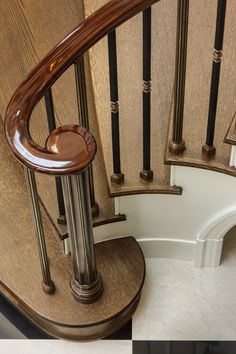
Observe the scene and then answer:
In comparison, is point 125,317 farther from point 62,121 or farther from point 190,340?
point 62,121

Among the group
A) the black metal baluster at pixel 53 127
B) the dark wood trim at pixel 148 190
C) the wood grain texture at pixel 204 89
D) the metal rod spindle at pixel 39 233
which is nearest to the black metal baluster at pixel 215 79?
the wood grain texture at pixel 204 89

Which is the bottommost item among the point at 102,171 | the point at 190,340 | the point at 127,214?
the point at 190,340

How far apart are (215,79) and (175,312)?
100 cm

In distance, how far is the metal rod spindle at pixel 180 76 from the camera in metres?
1.74

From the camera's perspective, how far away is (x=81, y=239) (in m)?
1.93

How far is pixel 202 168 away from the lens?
2045mm

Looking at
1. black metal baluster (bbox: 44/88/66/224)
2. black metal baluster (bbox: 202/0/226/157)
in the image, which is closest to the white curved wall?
black metal baluster (bbox: 202/0/226/157)

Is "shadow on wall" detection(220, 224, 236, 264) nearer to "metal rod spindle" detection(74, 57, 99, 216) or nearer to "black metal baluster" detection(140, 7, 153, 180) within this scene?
"black metal baluster" detection(140, 7, 153, 180)

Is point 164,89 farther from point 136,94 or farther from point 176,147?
point 176,147

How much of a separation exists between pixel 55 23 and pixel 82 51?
1.22 m

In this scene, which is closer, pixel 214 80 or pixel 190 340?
pixel 214 80

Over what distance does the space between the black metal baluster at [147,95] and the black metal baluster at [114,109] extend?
10 centimetres

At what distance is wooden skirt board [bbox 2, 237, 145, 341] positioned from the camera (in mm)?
2113

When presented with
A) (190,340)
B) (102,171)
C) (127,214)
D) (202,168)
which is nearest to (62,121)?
(102,171)
